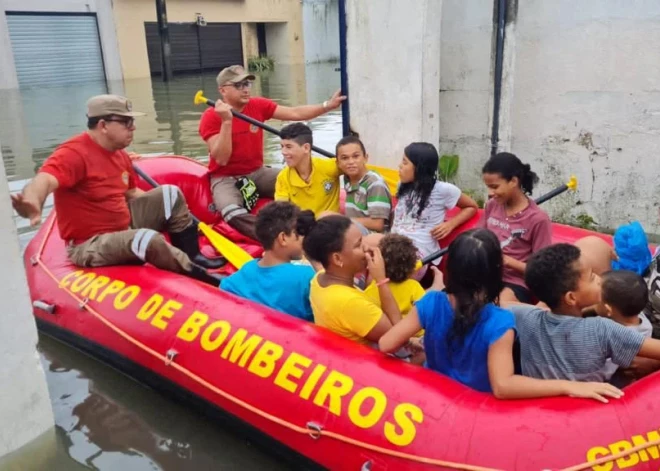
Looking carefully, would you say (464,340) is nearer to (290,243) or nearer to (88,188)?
(290,243)

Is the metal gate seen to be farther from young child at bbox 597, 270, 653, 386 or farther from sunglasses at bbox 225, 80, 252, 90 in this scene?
young child at bbox 597, 270, 653, 386

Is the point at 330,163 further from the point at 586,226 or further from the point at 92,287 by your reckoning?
the point at 586,226

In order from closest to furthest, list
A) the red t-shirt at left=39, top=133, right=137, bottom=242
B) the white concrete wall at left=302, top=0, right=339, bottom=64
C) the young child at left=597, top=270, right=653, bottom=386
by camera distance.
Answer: the young child at left=597, top=270, right=653, bottom=386, the red t-shirt at left=39, top=133, right=137, bottom=242, the white concrete wall at left=302, top=0, right=339, bottom=64

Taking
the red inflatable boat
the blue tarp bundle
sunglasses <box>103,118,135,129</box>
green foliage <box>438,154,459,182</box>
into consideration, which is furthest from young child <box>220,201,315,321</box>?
green foliage <box>438,154,459,182</box>

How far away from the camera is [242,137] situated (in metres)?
4.58

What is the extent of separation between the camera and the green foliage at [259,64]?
2266 cm

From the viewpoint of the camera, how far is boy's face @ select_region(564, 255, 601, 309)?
6.81 ft

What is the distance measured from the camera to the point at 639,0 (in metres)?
4.30

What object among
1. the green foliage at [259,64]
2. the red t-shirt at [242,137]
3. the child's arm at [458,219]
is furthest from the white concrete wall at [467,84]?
the green foliage at [259,64]

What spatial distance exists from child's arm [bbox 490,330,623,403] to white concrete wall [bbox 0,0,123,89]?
1612cm

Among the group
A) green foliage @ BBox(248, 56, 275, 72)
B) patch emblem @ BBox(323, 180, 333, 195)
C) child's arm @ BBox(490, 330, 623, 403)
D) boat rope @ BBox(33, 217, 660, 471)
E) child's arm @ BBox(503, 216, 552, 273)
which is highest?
green foliage @ BBox(248, 56, 275, 72)

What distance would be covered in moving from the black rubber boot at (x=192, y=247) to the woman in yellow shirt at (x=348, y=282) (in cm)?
172

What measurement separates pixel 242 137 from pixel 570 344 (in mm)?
3072

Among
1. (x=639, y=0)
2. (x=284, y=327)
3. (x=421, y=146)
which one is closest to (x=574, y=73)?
(x=639, y=0)
